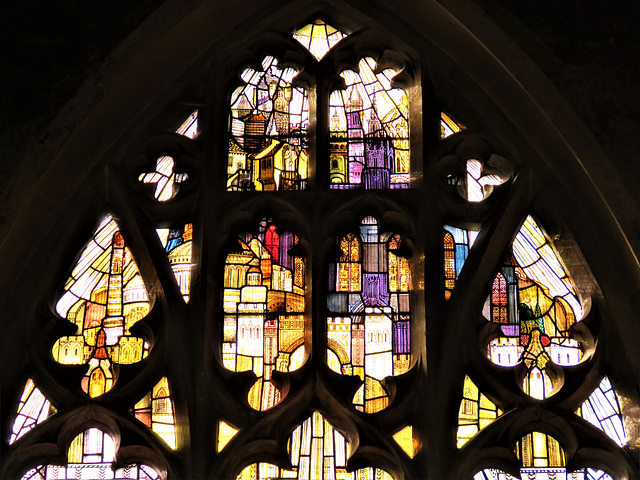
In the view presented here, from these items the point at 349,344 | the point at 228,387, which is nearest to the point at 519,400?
the point at 349,344

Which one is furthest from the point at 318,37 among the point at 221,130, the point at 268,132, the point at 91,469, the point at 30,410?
the point at 91,469

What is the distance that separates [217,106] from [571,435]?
8.34ft

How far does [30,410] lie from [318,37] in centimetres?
256

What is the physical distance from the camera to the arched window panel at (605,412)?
22.5 feet

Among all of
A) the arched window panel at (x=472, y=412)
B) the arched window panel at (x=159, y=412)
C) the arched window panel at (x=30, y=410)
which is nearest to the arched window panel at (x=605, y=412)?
the arched window panel at (x=472, y=412)

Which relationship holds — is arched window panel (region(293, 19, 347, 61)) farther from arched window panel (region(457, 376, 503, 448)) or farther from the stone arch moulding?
arched window panel (region(457, 376, 503, 448))

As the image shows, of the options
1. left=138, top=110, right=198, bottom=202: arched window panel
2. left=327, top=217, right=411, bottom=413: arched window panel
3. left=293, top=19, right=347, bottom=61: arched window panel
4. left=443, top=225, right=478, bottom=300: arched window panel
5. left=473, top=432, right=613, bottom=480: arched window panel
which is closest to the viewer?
left=473, top=432, right=613, bottom=480: arched window panel

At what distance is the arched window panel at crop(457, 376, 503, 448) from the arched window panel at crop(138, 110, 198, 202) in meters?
1.83

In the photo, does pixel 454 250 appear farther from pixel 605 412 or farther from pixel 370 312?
pixel 605 412

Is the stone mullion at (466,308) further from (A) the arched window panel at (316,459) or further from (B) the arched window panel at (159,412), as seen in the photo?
(B) the arched window panel at (159,412)

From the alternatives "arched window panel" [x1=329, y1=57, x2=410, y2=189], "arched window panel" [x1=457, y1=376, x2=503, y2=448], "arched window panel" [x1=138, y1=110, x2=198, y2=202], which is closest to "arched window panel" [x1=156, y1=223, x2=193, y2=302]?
"arched window panel" [x1=138, y1=110, x2=198, y2=202]

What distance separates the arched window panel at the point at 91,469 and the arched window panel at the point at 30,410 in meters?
0.20

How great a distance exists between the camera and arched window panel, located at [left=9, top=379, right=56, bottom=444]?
6883mm

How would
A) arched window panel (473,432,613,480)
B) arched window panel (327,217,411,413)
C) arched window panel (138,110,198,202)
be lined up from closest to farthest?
arched window panel (473,432,613,480)
arched window panel (327,217,411,413)
arched window panel (138,110,198,202)
